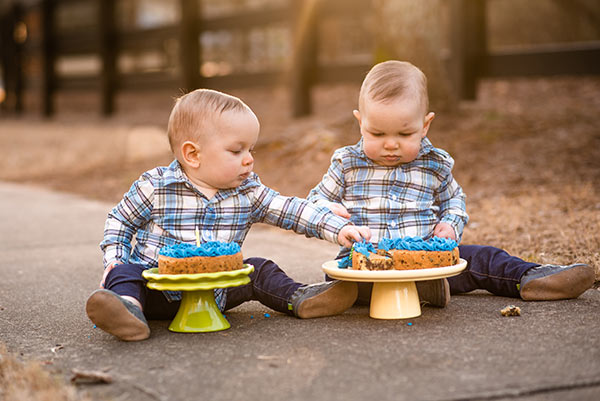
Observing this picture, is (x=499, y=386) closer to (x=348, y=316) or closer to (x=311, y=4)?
(x=348, y=316)

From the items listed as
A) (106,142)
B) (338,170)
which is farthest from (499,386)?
(106,142)

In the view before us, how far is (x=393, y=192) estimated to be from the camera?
297 cm

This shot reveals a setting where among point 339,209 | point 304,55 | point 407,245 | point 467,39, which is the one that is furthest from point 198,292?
point 304,55

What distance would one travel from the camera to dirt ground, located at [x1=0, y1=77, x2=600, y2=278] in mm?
4223

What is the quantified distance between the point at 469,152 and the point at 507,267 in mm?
3308

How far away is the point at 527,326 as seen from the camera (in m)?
2.48

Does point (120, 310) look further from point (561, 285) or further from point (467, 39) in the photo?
point (467, 39)

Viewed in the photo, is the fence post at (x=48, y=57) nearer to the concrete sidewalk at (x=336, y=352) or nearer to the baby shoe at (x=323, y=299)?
the concrete sidewalk at (x=336, y=352)

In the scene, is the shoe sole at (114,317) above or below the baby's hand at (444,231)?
below

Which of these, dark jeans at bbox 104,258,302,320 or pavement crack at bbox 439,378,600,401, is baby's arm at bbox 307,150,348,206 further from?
pavement crack at bbox 439,378,600,401

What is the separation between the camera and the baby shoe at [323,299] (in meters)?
2.68

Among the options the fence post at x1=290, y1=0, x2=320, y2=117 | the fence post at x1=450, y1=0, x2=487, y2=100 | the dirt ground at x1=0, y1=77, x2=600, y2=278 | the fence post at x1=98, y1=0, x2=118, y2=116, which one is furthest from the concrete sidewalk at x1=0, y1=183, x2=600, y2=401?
the fence post at x1=98, y1=0, x2=118, y2=116

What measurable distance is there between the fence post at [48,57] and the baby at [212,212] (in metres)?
14.6

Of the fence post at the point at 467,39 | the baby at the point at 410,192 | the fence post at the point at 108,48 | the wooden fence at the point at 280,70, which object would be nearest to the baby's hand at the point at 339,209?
the baby at the point at 410,192
